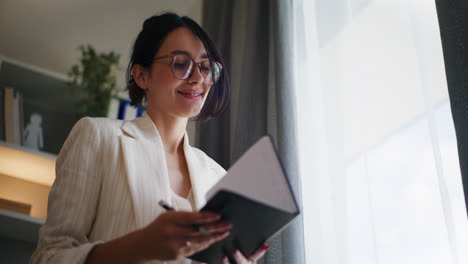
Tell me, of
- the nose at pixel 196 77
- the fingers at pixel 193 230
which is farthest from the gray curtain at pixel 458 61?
the nose at pixel 196 77

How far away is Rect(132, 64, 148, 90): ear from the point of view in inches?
49.8

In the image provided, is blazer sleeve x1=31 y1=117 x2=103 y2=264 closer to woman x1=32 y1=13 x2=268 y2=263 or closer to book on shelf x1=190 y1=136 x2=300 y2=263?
woman x1=32 y1=13 x2=268 y2=263

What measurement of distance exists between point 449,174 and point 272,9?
944mm

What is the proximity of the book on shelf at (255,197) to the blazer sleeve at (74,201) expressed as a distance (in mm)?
290

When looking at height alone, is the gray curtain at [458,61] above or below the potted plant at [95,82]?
above

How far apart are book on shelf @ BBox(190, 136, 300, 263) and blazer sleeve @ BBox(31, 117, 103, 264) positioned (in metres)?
0.29

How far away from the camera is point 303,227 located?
1.31 m

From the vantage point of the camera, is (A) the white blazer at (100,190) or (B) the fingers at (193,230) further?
(A) the white blazer at (100,190)

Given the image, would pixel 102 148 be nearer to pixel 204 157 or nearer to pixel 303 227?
pixel 204 157

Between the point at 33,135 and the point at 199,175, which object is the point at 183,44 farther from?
the point at 33,135

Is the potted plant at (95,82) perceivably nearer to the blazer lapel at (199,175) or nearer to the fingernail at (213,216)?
the blazer lapel at (199,175)

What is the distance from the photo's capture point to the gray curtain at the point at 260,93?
1365 mm

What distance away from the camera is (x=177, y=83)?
1.18 m

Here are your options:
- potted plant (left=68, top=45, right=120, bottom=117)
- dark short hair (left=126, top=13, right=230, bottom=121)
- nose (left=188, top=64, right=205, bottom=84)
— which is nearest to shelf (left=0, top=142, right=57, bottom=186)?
potted plant (left=68, top=45, right=120, bottom=117)
